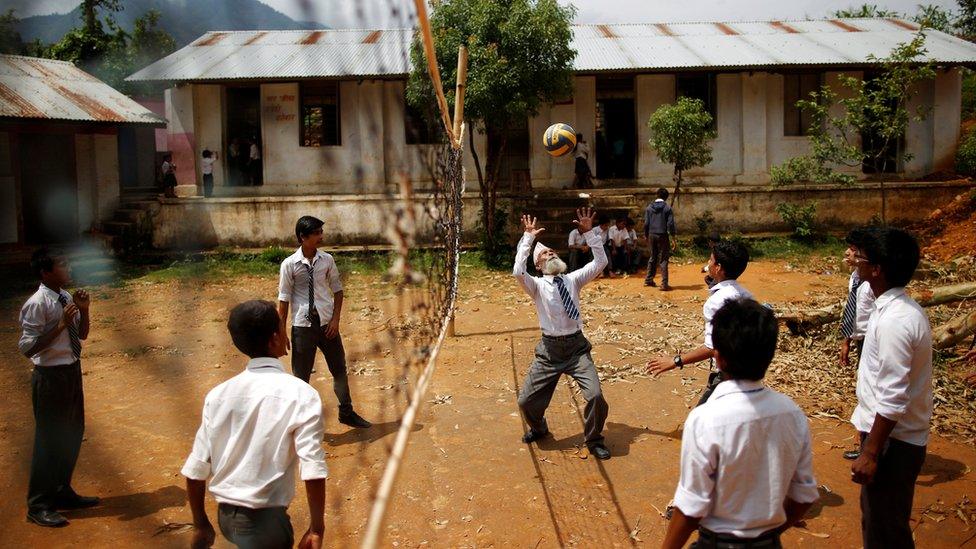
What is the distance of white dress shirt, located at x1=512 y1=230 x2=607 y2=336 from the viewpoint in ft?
19.7

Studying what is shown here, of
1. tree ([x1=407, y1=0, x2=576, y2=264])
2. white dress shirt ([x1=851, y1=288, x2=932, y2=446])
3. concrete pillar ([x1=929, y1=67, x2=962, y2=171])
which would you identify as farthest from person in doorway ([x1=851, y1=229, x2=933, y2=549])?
concrete pillar ([x1=929, y1=67, x2=962, y2=171])

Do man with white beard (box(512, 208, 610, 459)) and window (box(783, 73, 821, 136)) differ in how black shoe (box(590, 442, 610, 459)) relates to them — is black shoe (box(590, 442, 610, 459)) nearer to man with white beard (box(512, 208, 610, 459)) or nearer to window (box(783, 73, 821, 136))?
man with white beard (box(512, 208, 610, 459))

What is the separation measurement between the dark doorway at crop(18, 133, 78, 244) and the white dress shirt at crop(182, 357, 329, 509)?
2673 millimetres

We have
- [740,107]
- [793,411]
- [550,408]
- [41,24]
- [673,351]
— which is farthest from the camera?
[740,107]

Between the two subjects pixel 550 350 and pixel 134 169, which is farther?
pixel 134 169

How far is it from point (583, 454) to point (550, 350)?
93cm

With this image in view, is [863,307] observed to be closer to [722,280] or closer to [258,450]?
[722,280]

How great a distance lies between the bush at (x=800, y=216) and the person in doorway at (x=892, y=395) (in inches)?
560

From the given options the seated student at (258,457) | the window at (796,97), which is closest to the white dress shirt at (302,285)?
the seated student at (258,457)

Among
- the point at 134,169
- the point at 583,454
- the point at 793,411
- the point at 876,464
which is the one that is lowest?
the point at 583,454

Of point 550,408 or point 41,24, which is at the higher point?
point 41,24

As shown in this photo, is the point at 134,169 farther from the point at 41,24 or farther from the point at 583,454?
the point at 41,24

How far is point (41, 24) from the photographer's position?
140 centimetres

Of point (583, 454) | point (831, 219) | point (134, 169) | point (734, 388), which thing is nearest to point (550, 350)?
point (583, 454)
